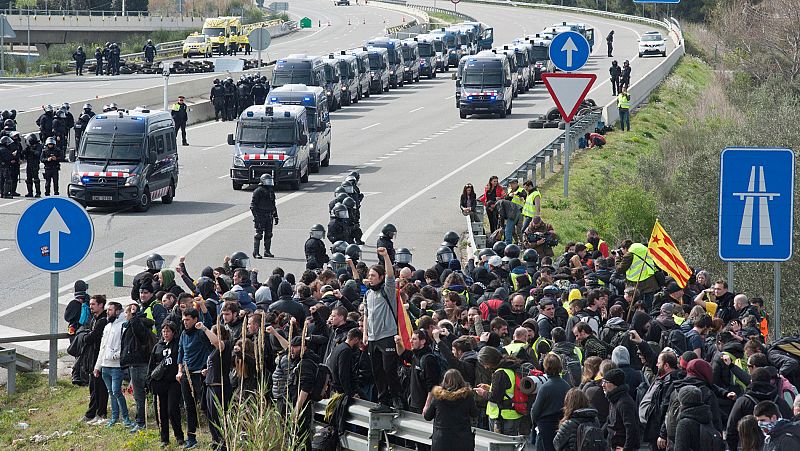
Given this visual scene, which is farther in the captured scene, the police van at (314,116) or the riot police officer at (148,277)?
the police van at (314,116)

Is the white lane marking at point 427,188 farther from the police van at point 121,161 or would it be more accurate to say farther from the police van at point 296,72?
the police van at point 296,72

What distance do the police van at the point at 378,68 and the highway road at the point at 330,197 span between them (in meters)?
1.59

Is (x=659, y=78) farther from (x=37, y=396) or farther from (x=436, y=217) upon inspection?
(x=37, y=396)

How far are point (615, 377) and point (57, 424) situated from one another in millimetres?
6122

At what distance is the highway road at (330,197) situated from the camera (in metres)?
22.9

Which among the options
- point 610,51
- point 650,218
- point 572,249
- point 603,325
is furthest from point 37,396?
point 610,51

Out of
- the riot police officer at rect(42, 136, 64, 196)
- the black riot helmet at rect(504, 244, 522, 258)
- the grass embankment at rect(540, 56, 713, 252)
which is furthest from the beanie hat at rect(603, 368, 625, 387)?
the riot police officer at rect(42, 136, 64, 196)

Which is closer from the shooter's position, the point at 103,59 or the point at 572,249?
the point at 572,249

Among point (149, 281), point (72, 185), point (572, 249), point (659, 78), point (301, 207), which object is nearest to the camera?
point (149, 281)

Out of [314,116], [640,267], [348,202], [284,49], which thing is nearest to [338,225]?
[348,202]

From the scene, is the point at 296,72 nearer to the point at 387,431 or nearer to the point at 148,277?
the point at 148,277

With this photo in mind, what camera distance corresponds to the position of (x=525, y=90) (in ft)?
195

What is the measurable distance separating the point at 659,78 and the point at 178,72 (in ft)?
81.8

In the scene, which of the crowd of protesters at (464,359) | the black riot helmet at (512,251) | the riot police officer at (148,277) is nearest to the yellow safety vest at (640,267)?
the crowd of protesters at (464,359)
